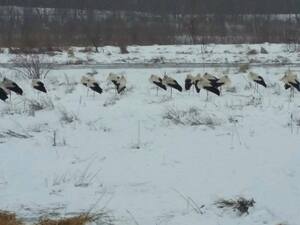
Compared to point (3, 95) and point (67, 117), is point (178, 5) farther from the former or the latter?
point (67, 117)

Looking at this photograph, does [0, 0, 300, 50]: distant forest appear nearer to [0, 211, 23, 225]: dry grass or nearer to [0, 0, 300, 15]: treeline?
[0, 0, 300, 15]: treeline

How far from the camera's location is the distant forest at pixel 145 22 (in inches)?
1487

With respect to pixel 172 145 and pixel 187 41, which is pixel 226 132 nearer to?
pixel 172 145

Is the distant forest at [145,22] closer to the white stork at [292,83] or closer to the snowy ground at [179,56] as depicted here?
the snowy ground at [179,56]

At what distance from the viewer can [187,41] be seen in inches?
1519

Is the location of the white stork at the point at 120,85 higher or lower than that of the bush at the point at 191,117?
A: higher

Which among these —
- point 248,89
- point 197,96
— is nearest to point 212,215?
point 197,96

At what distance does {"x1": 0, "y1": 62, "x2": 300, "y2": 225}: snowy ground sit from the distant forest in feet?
71.8

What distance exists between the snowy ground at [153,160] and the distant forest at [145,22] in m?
21.9

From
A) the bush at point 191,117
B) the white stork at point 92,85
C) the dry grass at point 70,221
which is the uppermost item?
the white stork at point 92,85

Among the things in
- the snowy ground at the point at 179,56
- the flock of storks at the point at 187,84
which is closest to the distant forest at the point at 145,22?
the snowy ground at the point at 179,56

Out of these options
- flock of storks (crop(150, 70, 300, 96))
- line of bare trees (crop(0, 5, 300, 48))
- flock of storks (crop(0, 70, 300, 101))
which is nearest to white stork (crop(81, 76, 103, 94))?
flock of storks (crop(0, 70, 300, 101))

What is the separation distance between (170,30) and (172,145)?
1582 inches

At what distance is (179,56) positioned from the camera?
90.6ft
